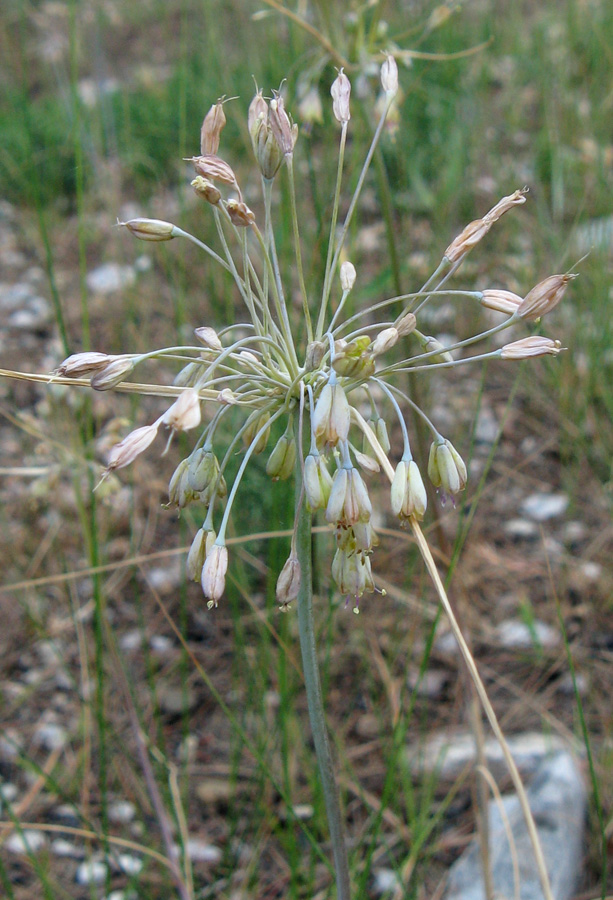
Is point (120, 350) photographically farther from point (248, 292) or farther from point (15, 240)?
point (248, 292)

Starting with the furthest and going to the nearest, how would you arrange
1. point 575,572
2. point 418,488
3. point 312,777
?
point 575,572, point 312,777, point 418,488

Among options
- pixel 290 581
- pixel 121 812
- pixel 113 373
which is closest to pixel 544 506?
pixel 121 812

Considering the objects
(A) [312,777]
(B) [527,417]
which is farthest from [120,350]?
(A) [312,777]

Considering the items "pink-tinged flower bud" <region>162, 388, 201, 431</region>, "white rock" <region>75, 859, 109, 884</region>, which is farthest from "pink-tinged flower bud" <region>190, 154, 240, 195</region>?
"white rock" <region>75, 859, 109, 884</region>

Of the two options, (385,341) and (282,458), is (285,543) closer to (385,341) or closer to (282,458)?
(282,458)

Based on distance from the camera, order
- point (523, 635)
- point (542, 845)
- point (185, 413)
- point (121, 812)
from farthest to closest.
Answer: point (523, 635) → point (121, 812) → point (542, 845) → point (185, 413)

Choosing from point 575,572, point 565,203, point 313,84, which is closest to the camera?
point 313,84

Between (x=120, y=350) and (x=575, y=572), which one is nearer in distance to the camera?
(x=575, y=572)

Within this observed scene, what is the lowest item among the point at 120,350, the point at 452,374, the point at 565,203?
the point at 452,374

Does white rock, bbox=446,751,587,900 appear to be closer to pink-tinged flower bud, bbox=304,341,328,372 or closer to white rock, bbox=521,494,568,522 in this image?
white rock, bbox=521,494,568,522
